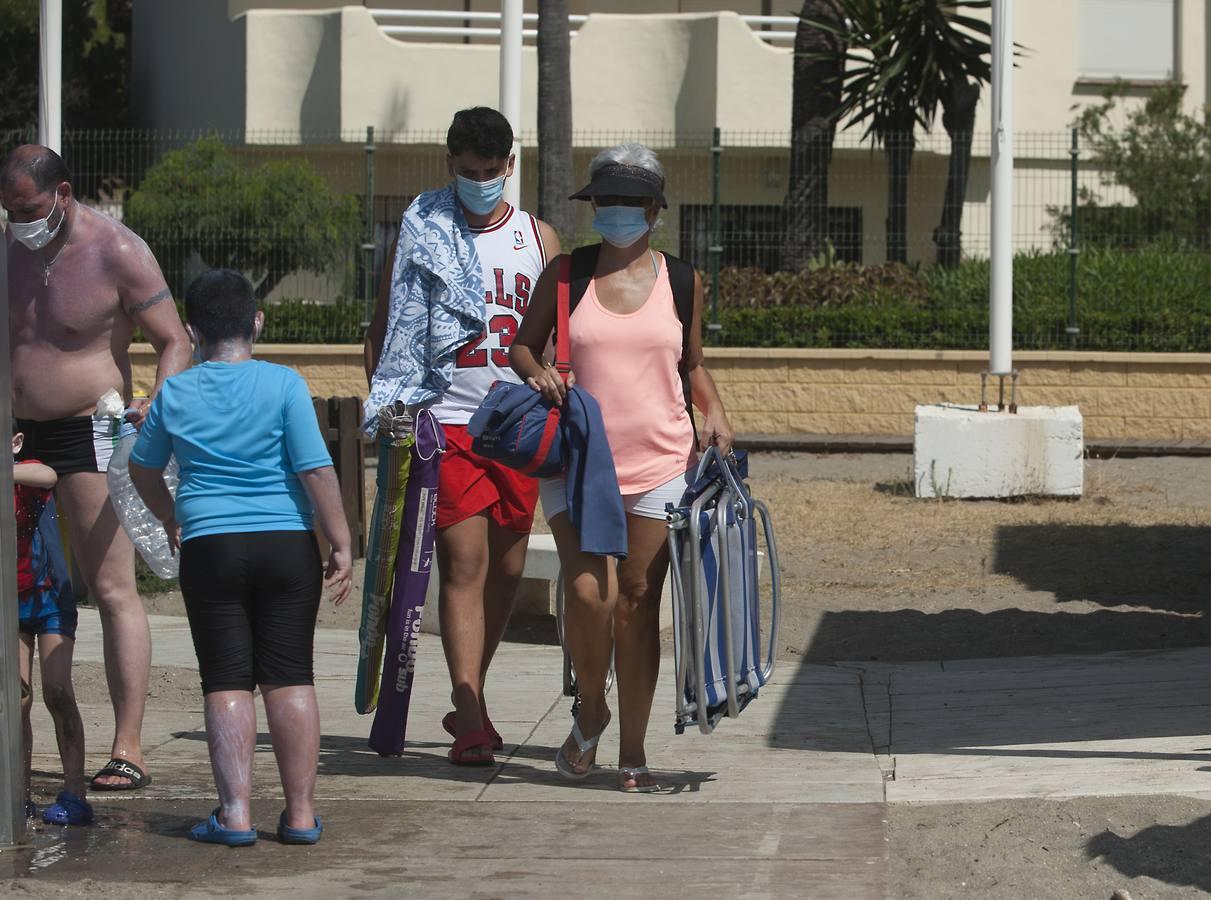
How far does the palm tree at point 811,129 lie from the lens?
19.1 metres

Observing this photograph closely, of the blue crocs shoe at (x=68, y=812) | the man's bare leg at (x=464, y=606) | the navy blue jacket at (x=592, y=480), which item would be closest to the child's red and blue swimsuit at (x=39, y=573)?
the blue crocs shoe at (x=68, y=812)

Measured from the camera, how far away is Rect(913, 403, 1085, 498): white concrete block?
13.5 m

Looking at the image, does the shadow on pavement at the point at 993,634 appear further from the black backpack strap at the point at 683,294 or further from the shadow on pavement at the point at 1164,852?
the shadow on pavement at the point at 1164,852

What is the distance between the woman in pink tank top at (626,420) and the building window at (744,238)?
512 inches

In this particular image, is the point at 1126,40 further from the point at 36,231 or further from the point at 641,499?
the point at 36,231

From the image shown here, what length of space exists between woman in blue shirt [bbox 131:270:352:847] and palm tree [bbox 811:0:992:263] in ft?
47.6

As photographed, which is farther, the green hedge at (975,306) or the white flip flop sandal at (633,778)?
the green hedge at (975,306)

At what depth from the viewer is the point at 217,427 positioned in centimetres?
475

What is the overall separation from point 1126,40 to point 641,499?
21.3 metres

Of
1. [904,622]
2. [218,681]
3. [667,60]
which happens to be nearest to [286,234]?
[667,60]

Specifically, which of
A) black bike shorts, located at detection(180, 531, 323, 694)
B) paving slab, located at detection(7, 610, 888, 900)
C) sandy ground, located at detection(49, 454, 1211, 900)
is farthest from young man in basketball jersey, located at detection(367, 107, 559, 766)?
sandy ground, located at detection(49, 454, 1211, 900)

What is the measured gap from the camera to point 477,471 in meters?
5.80

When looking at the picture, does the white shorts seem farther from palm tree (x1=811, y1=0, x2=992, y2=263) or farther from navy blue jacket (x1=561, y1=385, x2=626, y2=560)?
palm tree (x1=811, y1=0, x2=992, y2=263)

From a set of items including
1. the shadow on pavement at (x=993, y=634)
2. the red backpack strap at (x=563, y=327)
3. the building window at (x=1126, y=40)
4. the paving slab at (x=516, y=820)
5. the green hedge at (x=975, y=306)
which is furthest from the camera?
the building window at (x=1126, y=40)
